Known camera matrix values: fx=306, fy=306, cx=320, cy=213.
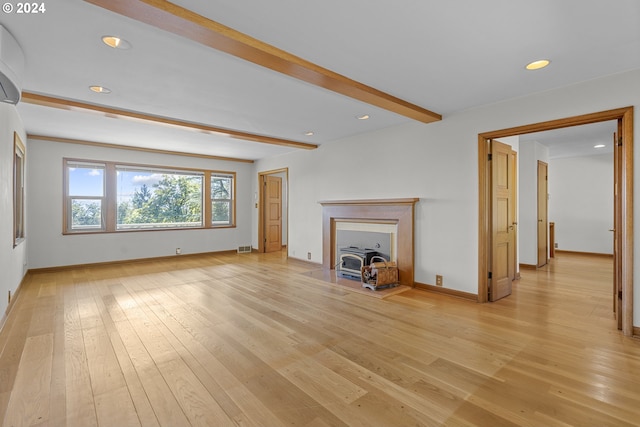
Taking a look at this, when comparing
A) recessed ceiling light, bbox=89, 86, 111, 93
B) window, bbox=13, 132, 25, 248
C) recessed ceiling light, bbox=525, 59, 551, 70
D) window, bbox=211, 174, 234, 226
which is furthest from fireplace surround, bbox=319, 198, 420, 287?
window, bbox=13, 132, 25, 248

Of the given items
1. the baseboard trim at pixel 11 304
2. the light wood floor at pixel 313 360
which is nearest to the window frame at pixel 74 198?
the baseboard trim at pixel 11 304

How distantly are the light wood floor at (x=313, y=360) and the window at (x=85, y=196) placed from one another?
2.26 meters

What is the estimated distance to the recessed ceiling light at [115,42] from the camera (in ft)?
7.44

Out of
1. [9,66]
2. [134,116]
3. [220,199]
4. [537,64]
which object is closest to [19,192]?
[134,116]

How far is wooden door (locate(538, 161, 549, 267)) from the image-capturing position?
6.05 m

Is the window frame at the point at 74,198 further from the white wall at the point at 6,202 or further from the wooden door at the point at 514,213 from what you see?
the wooden door at the point at 514,213

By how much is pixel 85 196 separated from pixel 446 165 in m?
6.65

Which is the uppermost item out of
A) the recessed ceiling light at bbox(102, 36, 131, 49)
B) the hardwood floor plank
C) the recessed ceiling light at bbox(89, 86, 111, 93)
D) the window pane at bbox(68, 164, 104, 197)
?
the recessed ceiling light at bbox(89, 86, 111, 93)

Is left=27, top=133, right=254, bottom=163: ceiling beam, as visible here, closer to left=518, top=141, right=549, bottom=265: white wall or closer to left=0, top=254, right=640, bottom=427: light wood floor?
left=0, top=254, right=640, bottom=427: light wood floor

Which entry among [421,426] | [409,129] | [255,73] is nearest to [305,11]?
[255,73]

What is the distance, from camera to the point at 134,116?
4082 mm

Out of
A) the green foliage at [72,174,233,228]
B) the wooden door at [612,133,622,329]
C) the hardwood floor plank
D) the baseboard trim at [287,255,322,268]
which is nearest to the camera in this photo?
the hardwood floor plank

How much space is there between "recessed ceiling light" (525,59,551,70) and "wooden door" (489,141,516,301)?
4.16 ft

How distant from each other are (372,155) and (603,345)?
3680mm
